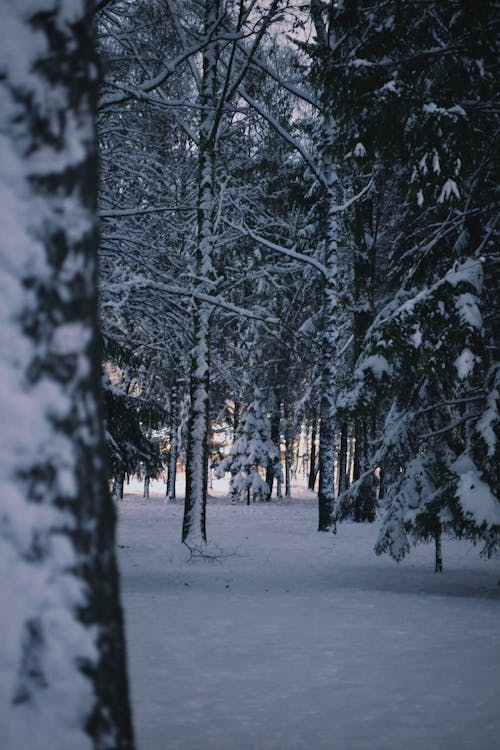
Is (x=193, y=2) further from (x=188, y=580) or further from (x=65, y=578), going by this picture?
(x=65, y=578)

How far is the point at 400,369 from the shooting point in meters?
9.80

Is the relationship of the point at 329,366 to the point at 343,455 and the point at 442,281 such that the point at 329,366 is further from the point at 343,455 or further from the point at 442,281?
the point at 343,455

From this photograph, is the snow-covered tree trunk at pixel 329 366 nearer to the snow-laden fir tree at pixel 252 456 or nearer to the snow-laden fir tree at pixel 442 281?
the snow-laden fir tree at pixel 442 281

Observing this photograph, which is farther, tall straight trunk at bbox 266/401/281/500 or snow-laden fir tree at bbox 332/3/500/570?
tall straight trunk at bbox 266/401/281/500

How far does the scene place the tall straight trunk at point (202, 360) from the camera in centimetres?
1373

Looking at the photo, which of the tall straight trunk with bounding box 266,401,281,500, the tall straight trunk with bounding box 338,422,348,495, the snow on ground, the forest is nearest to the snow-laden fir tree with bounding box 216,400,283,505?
the tall straight trunk with bounding box 266,401,281,500

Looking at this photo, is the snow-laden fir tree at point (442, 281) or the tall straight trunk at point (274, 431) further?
the tall straight trunk at point (274, 431)

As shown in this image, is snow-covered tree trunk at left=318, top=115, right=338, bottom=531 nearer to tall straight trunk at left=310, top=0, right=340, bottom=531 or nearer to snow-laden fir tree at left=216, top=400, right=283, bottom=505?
tall straight trunk at left=310, top=0, right=340, bottom=531

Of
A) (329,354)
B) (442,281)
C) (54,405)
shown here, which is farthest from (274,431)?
(54,405)

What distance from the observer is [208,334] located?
552 inches

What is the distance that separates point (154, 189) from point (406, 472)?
715 centimetres

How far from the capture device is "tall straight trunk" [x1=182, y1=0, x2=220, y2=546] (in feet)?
45.1

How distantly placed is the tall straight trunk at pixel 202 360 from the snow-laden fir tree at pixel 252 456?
19.8 meters

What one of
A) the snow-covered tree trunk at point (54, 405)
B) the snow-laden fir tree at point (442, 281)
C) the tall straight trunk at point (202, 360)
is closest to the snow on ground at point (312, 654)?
the tall straight trunk at point (202, 360)
